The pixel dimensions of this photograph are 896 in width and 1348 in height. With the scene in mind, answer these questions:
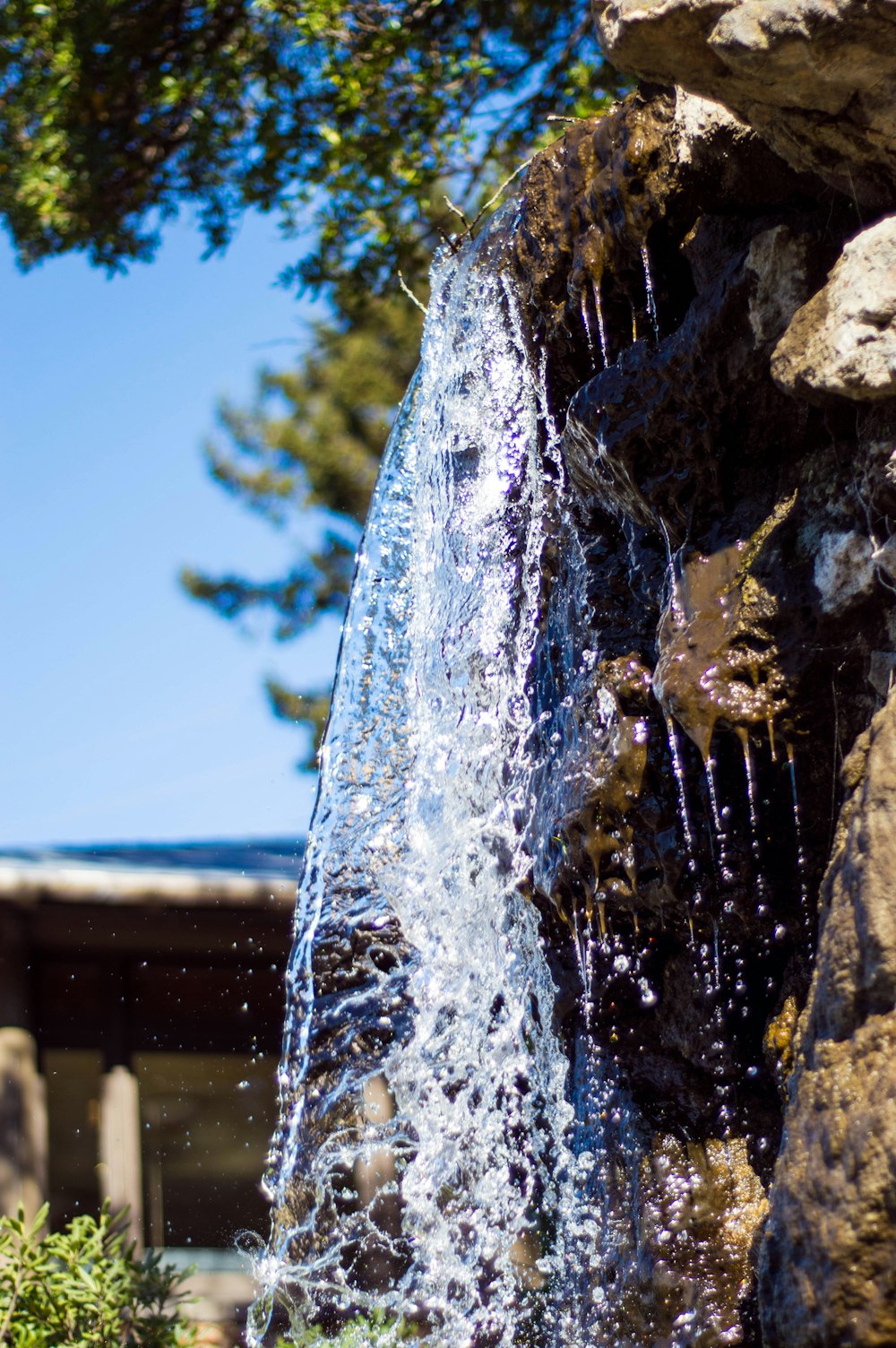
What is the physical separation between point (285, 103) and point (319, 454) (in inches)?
208

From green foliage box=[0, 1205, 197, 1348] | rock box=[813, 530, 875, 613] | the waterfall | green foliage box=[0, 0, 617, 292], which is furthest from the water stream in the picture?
green foliage box=[0, 0, 617, 292]

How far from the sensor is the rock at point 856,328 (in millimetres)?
2070

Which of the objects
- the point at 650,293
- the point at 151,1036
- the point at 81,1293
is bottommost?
the point at 81,1293

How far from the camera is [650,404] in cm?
283

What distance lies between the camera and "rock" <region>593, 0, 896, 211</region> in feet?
6.86

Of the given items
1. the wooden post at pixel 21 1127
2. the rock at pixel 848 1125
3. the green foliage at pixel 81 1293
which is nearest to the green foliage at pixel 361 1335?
the green foliage at pixel 81 1293

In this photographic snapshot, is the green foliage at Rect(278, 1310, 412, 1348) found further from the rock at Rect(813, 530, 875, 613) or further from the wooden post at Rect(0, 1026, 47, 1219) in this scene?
the rock at Rect(813, 530, 875, 613)

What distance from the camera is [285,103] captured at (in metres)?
6.46

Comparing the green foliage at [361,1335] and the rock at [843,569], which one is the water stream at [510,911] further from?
the rock at [843,569]

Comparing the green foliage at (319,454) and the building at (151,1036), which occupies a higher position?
the green foliage at (319,454)

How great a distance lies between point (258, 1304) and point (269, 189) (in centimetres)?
523

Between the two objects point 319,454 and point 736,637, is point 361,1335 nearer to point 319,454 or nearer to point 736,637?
point 736,637

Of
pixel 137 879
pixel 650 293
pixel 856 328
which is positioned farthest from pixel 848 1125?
pixel 137 879

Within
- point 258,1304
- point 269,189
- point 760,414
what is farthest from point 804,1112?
point 269,189
